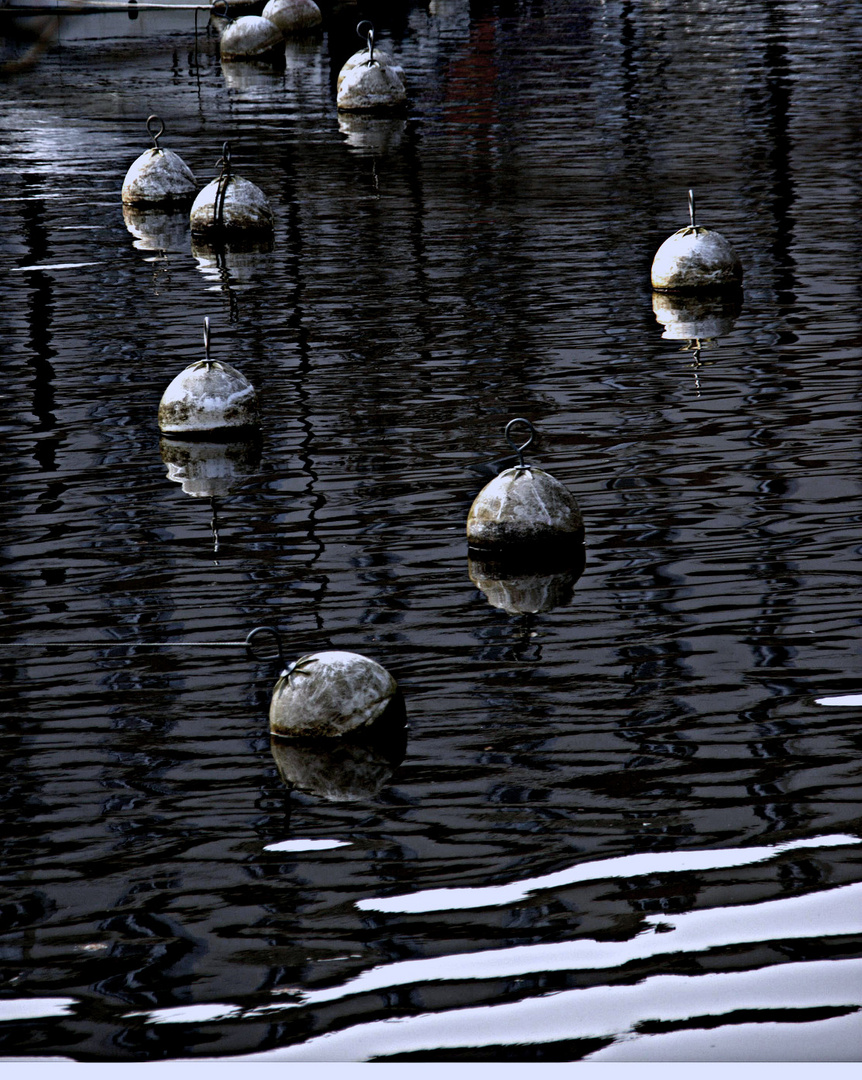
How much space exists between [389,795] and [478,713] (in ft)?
3.05

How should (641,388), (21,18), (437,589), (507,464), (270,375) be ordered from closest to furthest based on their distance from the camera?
1. (437,589)
2. (507,464)
3. (641,388)
4. (270,375)
5. (21,18)

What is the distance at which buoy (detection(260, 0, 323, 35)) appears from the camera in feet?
149

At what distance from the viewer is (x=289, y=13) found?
149 ft

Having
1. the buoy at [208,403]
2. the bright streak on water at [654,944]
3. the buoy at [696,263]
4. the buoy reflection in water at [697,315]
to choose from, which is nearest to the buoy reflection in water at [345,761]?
the bright streak on water at [654,944]

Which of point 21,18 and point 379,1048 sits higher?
point 21,18

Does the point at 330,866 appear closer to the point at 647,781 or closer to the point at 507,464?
the point at 647,781

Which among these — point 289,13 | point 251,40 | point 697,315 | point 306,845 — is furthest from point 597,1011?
point 289,13

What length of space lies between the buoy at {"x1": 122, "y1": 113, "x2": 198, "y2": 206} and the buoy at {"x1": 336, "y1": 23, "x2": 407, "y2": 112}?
9018 mm

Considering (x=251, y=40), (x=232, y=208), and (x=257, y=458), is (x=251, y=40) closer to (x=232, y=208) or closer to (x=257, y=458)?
(x=232, y=208)

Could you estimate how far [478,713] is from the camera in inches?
335

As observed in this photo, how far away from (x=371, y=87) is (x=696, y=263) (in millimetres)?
16328

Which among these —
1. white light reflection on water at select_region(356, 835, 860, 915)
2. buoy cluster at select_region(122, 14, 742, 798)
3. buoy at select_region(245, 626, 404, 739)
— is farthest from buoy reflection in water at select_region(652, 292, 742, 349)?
white light reflection on water at select_region(356, 835, 860, 915)

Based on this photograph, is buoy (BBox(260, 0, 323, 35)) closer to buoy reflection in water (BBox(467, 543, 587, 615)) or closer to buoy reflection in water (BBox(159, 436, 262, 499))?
buoy reflection in water (BBox(159, 436, 262, 499))

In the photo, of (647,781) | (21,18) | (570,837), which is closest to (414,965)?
(570,837)
